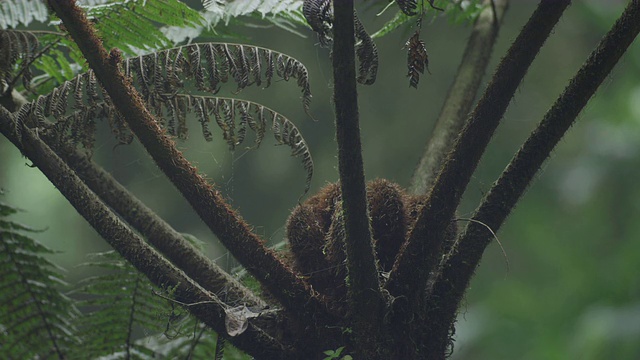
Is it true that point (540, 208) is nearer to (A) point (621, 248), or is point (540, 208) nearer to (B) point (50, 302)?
(A) point (621, 248)

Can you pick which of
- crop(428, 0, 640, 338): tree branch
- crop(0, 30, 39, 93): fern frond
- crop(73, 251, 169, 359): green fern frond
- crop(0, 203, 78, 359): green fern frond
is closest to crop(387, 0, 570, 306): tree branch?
crop(428, 0, 640, 338): tree branch

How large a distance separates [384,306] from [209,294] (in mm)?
398

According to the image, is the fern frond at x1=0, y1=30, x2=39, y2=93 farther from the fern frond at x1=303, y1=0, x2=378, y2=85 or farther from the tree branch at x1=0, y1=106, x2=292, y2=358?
the fern frond at x1=303, y1=0, x2=378, y2=85

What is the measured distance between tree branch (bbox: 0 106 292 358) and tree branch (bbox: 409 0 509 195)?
2.67ft

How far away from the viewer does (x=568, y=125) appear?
1564mm

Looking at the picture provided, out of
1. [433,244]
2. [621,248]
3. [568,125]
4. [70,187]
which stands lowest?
[70,187]

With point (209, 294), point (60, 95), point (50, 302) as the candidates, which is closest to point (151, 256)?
point (209, 294)

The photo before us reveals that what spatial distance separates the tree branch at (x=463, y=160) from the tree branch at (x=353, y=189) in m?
0.09

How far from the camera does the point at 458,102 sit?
238 cm

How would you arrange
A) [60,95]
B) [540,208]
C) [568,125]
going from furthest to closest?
[540,208] → [60,95] → [568,125]

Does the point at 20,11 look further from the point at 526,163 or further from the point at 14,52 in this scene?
the point at 526,163

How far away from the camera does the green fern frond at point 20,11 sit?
2297 mm

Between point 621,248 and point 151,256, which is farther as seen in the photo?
point 621,248

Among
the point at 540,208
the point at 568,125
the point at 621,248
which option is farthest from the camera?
the point at 540,208
